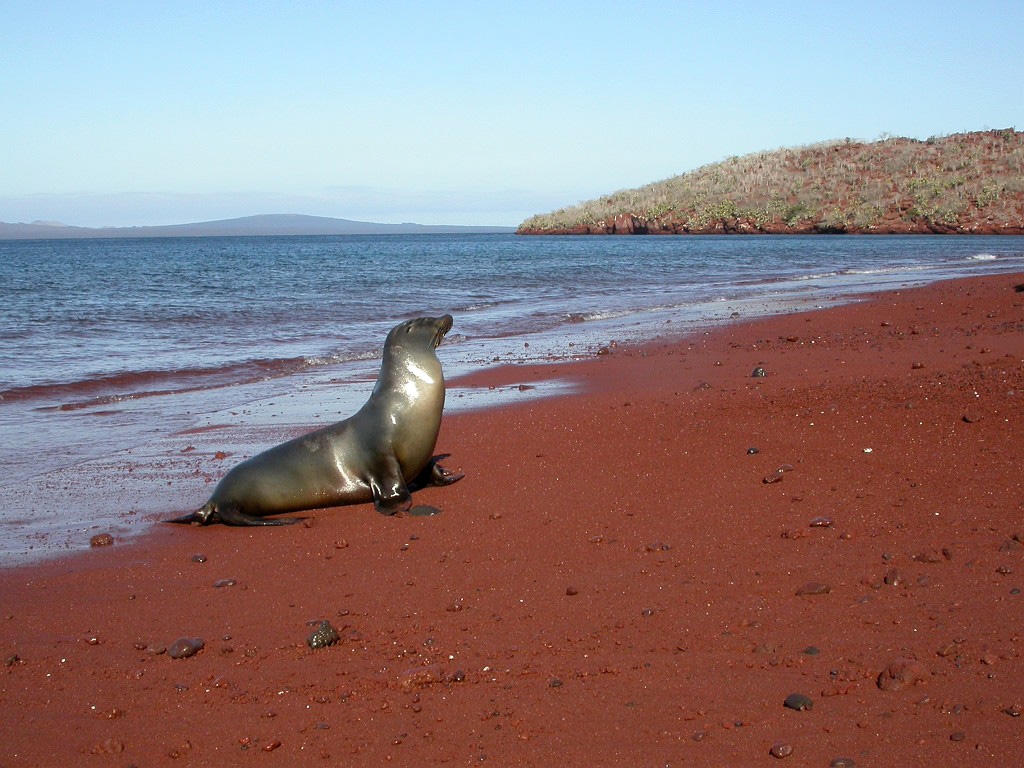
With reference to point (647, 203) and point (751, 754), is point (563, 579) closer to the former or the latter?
point (751, 754)

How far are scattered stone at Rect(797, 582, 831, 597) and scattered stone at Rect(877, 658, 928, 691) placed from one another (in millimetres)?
866

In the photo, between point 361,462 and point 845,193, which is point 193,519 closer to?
Answer: point 361,462

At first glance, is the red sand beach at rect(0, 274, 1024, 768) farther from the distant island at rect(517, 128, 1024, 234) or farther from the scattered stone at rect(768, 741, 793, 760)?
Answer: the distant island at rect(517, 128, 1024, 234)

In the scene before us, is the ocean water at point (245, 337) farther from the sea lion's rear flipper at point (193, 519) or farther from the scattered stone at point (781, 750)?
the scattered stone at point (781, 750)

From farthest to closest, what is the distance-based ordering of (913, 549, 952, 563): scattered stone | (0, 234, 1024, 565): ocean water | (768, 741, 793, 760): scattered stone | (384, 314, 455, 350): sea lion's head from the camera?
1. (0, 234, 1024, 565): ocean water
2. (384, 314, 455, 350): sea lion's head
3. (913, 549, 952, 563): scattered stone
4. (768, 741, 793, 760): scattered stone

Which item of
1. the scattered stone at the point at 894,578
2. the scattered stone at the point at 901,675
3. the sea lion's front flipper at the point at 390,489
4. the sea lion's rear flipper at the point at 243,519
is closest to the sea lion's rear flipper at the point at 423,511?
the sea lion's front flipper at the point at 390,489

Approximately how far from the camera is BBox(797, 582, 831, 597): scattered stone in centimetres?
485

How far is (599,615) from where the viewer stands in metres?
4.86

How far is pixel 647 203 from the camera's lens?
303ft

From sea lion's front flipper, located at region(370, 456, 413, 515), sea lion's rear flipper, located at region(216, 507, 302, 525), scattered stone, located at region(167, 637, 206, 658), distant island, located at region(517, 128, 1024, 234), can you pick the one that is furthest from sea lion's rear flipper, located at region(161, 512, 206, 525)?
distant island, located at region(517, 128, 1024, 234)

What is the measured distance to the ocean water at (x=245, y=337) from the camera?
875 cm

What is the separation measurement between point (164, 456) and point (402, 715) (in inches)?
238

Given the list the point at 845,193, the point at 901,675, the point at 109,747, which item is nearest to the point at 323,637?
the point at 109,747

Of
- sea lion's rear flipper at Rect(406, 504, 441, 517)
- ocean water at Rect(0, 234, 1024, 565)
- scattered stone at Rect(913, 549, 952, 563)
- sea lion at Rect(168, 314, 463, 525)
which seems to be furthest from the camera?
ocean water at Rect(0, 234, 1024, 565)
